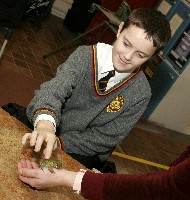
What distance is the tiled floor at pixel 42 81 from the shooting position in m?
4.15

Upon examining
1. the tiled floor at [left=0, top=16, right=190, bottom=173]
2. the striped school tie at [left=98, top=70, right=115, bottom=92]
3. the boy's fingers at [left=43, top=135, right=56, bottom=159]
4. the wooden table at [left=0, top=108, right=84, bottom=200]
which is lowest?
the tiled floor at [left=0, top=16, right=190, bottom=173]

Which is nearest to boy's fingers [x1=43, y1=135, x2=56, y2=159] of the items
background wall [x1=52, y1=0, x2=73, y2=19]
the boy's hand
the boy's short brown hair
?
the boy's hand

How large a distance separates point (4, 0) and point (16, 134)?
93.3 inches

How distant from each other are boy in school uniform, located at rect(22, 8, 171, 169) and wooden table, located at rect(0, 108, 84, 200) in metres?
0.20

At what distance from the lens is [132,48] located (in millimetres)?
1762

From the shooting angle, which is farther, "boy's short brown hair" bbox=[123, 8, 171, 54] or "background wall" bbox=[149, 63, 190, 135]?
"background wall" bbox=[149, 63, 190, 135]

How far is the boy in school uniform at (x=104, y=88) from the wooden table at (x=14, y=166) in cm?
20

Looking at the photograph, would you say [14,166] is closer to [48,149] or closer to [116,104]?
[48,149]

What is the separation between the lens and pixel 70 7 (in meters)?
7.59

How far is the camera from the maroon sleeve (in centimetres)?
114

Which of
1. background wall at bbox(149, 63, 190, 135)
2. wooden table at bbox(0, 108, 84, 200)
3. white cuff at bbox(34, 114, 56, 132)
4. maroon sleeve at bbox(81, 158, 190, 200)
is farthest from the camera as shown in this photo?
background wall at bbox(149, 63, 190, 135)

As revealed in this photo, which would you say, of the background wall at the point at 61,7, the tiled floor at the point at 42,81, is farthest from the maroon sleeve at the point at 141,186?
the background wall at the point at 61,7

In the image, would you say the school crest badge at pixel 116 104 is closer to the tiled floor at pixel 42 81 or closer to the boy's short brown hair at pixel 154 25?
the boy's short brown hair at pixel 154 25

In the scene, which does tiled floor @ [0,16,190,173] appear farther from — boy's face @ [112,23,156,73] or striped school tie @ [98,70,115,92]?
boy's face @ [112,23,156,73]
